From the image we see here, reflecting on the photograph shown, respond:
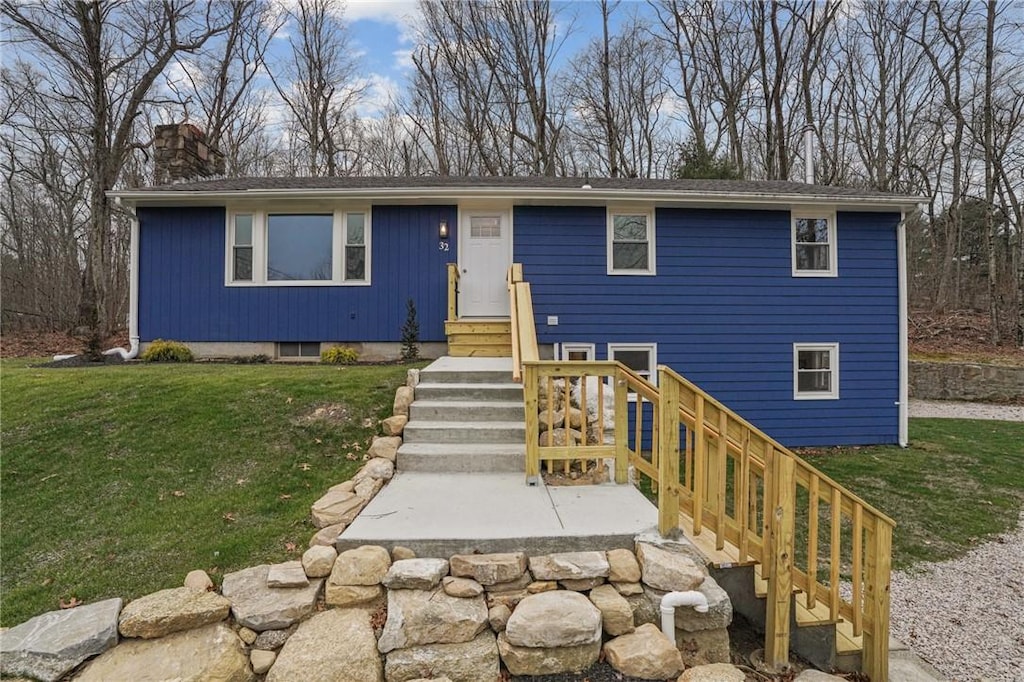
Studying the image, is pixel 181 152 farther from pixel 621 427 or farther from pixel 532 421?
pixel 621 427

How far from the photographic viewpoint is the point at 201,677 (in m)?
2.04

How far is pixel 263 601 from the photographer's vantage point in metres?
2.34

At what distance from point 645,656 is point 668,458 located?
3.36ft

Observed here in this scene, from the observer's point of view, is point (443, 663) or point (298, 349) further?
point (298, 349)

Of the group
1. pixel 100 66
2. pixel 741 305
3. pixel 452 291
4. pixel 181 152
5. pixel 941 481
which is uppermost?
pixel 100 66

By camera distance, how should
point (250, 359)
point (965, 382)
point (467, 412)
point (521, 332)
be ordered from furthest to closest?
point (965, 382)
point (250, 359)
point (521, 332)
point (467, 412)

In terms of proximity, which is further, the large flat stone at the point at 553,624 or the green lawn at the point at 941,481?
the green lawn at the point at 941,481

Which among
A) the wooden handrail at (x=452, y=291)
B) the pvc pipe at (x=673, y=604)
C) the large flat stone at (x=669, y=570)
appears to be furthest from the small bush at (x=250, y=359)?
the pvc pipe at (x=673, y=604)

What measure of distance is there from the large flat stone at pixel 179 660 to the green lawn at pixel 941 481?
527 centimetres

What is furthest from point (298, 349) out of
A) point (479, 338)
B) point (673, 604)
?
point (673, 604)

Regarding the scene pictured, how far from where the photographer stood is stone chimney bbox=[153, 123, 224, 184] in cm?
921

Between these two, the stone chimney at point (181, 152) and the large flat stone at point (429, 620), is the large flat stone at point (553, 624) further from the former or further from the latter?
the stone chimney at point (181, 152)

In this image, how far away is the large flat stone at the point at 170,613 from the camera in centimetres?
222

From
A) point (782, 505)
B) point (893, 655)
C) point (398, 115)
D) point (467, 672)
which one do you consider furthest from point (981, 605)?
point (398, 115)
